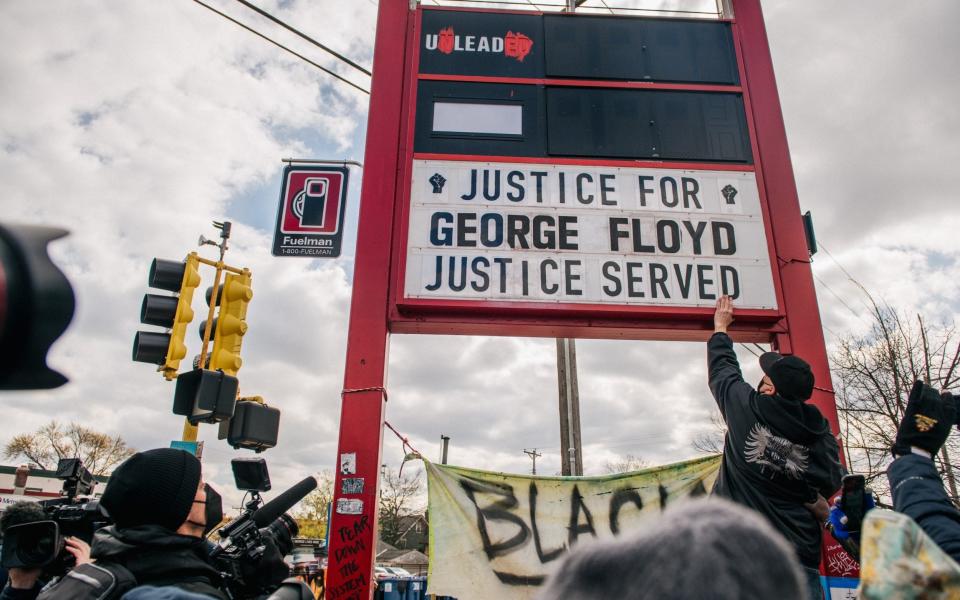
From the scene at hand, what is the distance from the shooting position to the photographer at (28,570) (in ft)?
9.18

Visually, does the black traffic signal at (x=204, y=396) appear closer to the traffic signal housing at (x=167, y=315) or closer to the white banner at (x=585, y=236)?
the traffic signal housing at (x=167, y=315)

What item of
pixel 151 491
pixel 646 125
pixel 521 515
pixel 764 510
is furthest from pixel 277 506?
pixel 646 125

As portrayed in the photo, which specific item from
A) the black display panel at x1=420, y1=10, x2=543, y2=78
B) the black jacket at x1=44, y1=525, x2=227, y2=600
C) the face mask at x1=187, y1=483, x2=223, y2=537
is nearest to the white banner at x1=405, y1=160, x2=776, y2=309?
the black display panel at x1=420, y1=10, x2=543, y2=78

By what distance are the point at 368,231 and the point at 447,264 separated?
0.83 meters

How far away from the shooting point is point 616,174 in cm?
566

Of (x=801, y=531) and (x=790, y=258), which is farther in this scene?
(x=790, y=258)

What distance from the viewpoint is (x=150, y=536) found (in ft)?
6.68

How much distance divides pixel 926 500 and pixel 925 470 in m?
0.14

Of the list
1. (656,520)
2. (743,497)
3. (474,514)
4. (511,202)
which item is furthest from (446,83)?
(656,520)

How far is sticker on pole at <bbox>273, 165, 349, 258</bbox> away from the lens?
618 cm

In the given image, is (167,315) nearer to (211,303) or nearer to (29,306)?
(211,303)

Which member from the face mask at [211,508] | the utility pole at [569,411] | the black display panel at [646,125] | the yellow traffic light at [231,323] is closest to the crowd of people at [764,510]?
the face mask at [211,508]

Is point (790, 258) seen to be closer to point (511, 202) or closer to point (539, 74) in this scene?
point (511, 202)

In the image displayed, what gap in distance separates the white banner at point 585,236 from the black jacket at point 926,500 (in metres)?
3.59
